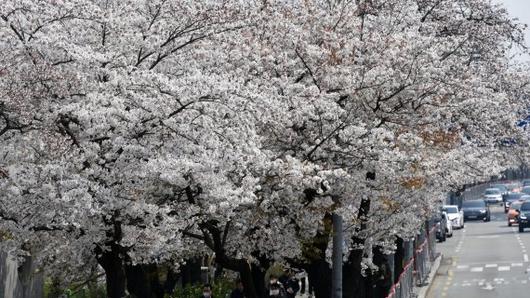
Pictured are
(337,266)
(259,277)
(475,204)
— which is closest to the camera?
(337,266)

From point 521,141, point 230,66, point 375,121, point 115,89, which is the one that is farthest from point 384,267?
point 115,89

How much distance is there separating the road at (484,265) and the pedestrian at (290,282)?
17.8 ft

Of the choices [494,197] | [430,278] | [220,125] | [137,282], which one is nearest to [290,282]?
[137,282]

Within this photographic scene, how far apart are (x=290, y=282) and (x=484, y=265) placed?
16813 mm

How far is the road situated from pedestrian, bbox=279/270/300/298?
17.8 ft

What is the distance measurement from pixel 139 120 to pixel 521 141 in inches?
748

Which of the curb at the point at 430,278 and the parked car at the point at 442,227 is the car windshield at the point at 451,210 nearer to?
the parked car at the point at 442,227

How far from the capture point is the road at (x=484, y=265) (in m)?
35.2

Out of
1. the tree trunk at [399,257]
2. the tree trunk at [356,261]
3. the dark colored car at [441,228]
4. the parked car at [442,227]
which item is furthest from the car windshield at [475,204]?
the tree trunk at [356,261]

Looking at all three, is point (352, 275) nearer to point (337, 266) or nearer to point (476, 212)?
point (337, 266)

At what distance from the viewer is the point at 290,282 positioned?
29.6 meters

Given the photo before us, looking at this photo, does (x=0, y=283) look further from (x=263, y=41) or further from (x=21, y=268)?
(x=263, y=41)

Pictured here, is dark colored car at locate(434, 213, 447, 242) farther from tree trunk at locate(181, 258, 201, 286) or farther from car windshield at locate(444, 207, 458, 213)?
tree trunk at locate(181, 258, 201, 286)

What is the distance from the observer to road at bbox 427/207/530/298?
35.2 metres
